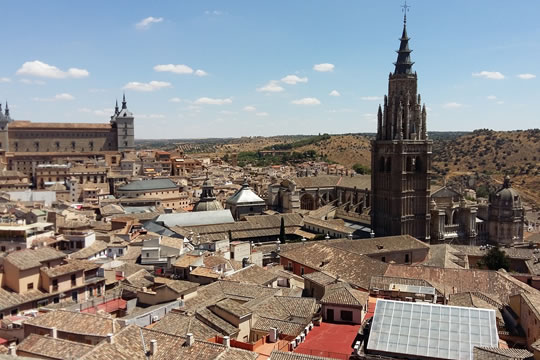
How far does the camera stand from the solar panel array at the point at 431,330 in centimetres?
1546

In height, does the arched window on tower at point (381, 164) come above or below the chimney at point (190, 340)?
above

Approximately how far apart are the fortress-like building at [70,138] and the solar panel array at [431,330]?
91877 mm

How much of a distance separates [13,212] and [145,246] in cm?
1506

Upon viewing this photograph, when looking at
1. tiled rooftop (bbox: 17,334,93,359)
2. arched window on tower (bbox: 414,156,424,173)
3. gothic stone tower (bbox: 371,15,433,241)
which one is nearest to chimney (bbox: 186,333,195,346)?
tiled rooftop (bbox: 17,334,93,359)

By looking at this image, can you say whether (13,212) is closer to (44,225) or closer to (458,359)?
(44,225)

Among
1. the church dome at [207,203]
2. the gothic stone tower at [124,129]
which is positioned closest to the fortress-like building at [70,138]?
the gothic stone tower at [124,129]

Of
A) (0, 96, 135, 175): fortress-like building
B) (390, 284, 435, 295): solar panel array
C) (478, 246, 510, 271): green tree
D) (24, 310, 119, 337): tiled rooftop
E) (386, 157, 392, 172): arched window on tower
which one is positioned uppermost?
(0, 96, 135, 175): fortress-like building

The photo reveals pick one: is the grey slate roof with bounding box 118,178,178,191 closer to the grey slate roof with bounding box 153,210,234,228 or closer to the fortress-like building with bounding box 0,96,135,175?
the grey slate roof with bounding box 153,210,234,228

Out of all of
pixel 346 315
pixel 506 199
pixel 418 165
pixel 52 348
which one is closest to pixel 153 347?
pixel 52 348

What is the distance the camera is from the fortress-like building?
104562 millimetres

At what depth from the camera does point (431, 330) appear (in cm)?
1631

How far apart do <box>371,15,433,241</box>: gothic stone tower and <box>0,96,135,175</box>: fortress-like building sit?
71299 millimetres

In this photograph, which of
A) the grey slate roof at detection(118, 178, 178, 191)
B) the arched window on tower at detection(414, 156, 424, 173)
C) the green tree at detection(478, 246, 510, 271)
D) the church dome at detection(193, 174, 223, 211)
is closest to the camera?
the green tree at detection(478, 246, 510, 271)

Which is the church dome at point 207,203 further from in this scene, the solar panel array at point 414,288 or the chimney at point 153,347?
the chimney at point 153,347
